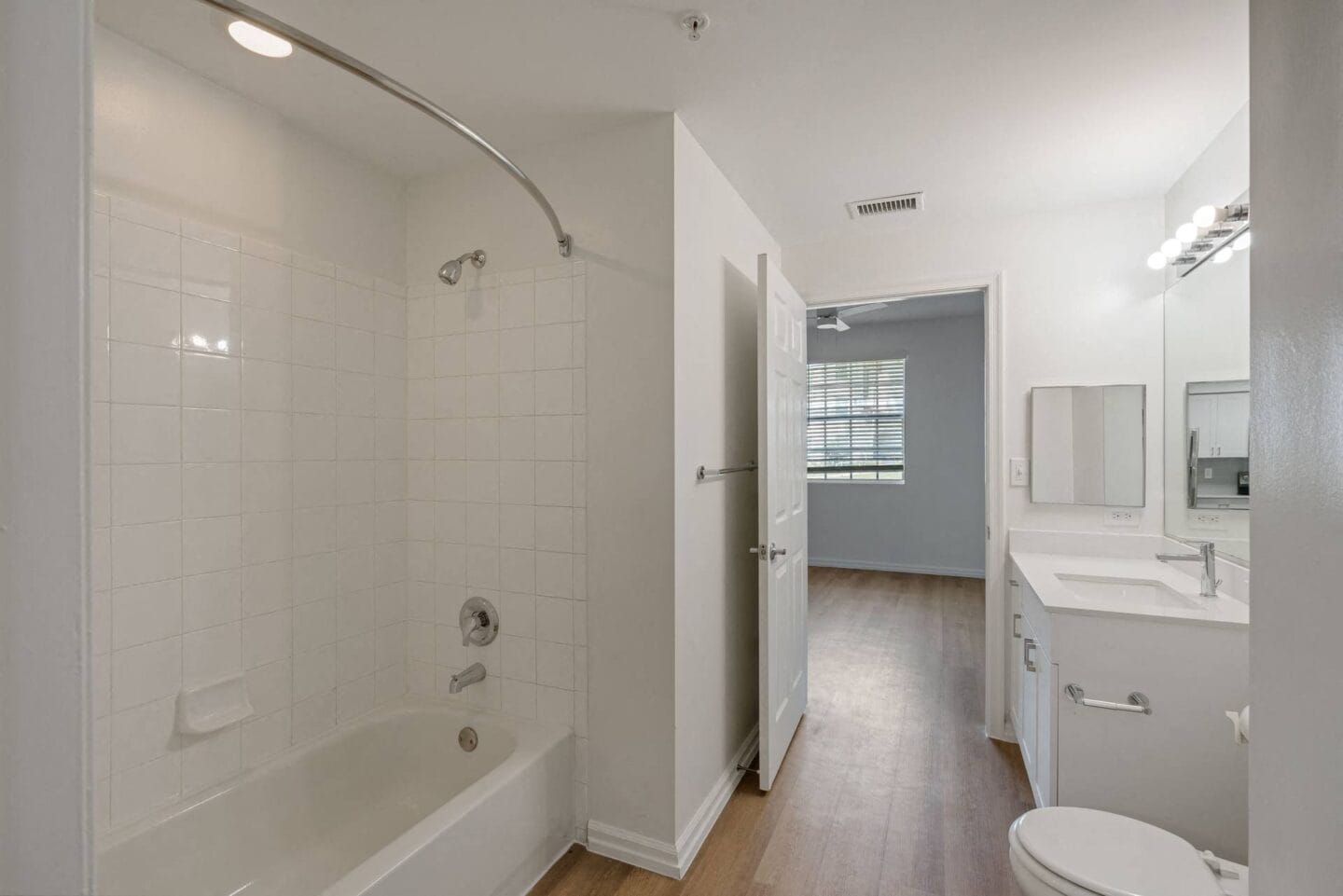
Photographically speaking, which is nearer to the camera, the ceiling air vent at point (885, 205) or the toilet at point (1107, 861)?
the toilet at point (1107, 861)

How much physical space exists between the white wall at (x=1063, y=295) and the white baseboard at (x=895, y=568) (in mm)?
3480

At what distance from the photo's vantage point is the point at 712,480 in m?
2.25

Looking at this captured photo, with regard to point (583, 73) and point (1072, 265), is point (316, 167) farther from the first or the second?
point (1072, 265)

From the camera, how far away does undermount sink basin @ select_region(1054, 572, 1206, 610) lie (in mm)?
2174

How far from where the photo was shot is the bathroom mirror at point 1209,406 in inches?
78.0

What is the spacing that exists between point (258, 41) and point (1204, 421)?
10.7 feet

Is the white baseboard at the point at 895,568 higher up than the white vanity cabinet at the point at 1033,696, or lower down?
lower down

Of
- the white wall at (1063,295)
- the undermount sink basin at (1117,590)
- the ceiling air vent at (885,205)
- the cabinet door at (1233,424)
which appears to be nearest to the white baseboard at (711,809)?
→ the undermount sink basin at (1117,590)

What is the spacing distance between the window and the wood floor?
274 centimetres

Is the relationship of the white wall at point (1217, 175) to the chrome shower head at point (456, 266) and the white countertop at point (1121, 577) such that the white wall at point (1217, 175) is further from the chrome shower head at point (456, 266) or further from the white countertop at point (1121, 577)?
the chrome shower head at point (456, 266)

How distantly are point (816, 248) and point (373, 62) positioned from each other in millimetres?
2136

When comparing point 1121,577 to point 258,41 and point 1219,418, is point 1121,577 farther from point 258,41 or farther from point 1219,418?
point 258,41

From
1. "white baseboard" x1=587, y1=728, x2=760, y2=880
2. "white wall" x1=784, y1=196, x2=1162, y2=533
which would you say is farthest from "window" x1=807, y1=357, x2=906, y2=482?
"white baseboard" x1=587, y1=728, x2=760, y2=880

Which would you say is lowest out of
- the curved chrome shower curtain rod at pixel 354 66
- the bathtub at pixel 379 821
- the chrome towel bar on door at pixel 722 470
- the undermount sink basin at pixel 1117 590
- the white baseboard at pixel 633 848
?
the white baseboard at pixel 633 848
